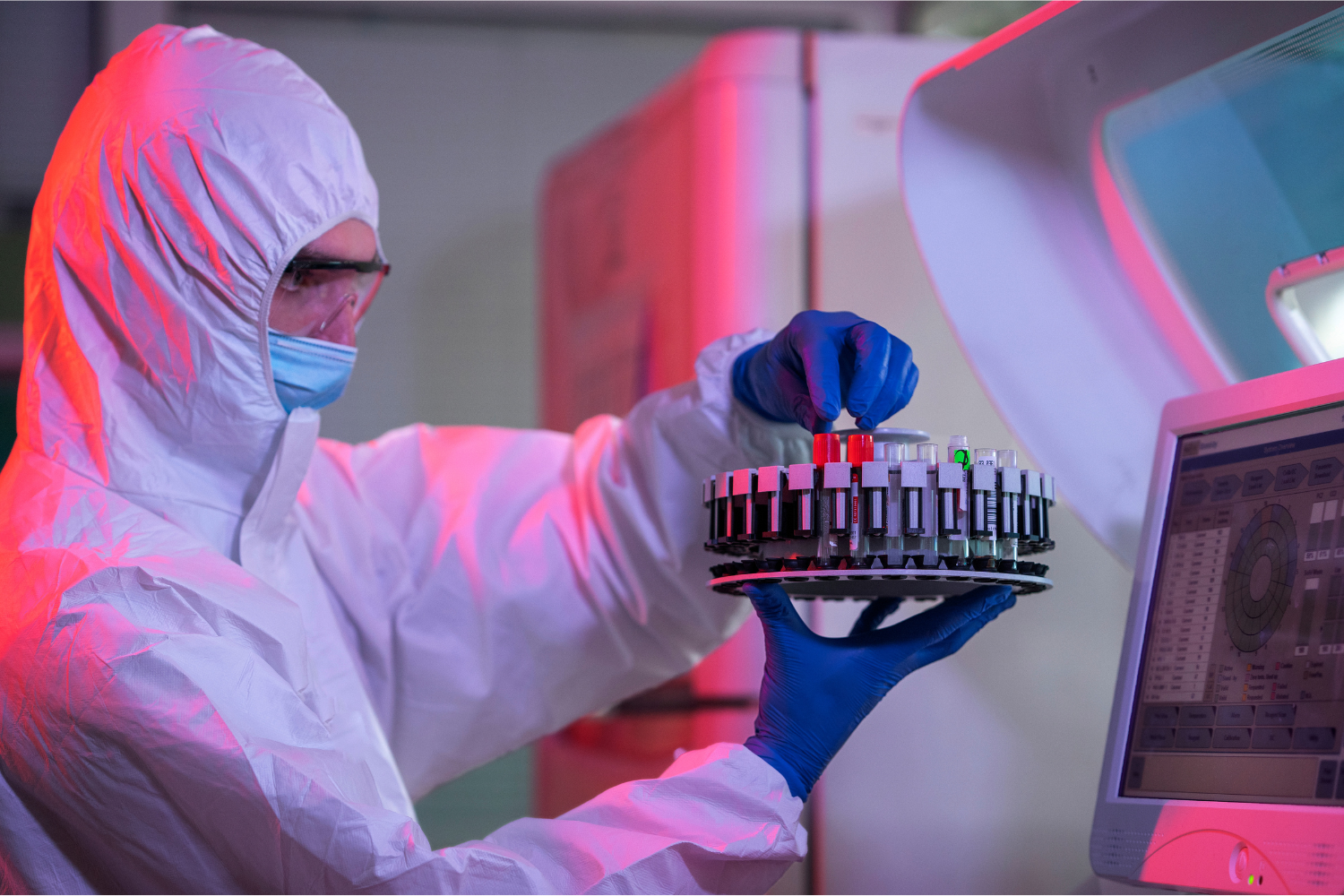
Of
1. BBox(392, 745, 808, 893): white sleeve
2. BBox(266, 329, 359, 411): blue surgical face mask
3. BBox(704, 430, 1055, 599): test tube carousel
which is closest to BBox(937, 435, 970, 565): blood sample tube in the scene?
BBox(704, 430, 1055, 599): test tube carousel

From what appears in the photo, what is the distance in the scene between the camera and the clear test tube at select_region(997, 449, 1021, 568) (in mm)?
706

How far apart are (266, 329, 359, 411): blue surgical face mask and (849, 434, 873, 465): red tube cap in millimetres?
508

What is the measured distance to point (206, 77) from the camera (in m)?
0.96

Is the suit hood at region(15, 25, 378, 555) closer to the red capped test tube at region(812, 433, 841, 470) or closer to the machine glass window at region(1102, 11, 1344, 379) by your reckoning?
the red capped test tube at region(812, 433, 841, 470)

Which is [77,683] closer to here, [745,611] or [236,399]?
[236,399]

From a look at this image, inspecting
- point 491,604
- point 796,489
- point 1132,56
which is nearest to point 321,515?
point 491,604

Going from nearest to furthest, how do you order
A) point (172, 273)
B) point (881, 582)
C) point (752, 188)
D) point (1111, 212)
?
point (881, 582) → point (172, 273) → point (1111, 212) → point (752, 188)

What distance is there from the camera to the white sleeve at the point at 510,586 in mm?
1089

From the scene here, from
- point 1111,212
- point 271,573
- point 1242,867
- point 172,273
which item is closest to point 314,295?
point 172,273

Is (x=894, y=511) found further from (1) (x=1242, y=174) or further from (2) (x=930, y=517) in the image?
(1) (x=1242, y=174)

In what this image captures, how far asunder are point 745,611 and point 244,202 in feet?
2.04

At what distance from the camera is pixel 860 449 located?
→ 0.72m

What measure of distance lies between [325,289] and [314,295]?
0.5 inches

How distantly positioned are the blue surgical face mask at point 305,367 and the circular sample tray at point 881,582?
0.45 metres
